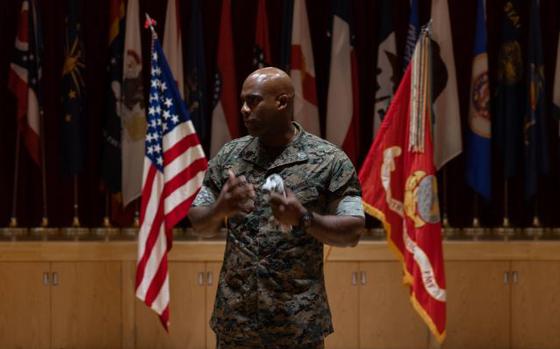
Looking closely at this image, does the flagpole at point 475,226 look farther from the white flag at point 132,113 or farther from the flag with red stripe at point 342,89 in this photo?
the white flag at point 132,113

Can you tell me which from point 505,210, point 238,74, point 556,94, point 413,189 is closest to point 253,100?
point 413,189

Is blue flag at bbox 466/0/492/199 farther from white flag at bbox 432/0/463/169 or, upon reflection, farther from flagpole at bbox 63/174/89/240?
flagpole at bbox 63/174/89/240

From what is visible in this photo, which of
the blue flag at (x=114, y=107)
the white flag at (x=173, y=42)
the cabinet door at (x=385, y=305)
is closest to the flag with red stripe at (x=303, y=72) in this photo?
the white flag at (x=173, y=42)

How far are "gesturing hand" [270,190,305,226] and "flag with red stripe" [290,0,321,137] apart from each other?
168 inches

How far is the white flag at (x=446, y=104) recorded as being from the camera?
6512mm

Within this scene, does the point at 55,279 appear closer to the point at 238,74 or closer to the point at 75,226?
the point at 75,226

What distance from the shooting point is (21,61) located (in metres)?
6.61

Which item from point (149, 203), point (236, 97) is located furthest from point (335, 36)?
point (149, 203)

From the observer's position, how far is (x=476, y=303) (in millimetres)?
6176

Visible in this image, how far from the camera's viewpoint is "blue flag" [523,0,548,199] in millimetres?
6480

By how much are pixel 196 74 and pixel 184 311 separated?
187cm

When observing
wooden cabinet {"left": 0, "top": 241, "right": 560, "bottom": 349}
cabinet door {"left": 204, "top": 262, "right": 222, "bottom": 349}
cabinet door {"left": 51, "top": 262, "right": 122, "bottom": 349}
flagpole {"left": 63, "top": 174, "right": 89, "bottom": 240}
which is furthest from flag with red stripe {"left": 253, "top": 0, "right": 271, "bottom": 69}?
cabinet door {"left": 51, "top": 262, "right": 122, "bottom": 349}

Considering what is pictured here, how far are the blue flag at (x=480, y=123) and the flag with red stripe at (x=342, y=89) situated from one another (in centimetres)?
91

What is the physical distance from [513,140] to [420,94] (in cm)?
161
